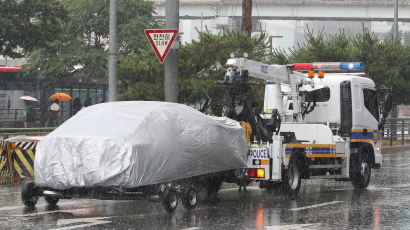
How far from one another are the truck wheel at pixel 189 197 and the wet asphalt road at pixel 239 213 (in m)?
0.12

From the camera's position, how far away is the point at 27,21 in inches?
1913

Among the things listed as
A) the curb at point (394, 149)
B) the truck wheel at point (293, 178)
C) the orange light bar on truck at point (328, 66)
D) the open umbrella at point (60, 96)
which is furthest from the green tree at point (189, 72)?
the open umbrella at point (60, 96)

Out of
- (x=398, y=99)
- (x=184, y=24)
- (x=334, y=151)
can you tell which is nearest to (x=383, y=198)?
(x=334, y=151)

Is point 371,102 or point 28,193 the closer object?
→ point 28,193

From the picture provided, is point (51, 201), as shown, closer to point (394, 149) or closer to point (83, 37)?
point (394, 149)

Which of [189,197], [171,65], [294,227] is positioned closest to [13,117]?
[171,65]

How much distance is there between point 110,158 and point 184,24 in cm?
13641

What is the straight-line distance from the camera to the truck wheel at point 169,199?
12820 mm

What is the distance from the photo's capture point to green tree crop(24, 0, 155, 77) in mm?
58594

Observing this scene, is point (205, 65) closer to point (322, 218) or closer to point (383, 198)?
point (383, 198)

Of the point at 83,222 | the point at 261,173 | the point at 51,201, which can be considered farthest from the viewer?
the point at 261,173

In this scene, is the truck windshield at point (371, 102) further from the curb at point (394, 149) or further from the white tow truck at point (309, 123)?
the curb at point (394, 149)

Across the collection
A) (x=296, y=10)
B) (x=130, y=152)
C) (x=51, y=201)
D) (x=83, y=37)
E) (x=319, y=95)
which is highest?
(x=296, y=10)

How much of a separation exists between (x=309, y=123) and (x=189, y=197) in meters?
5.48
